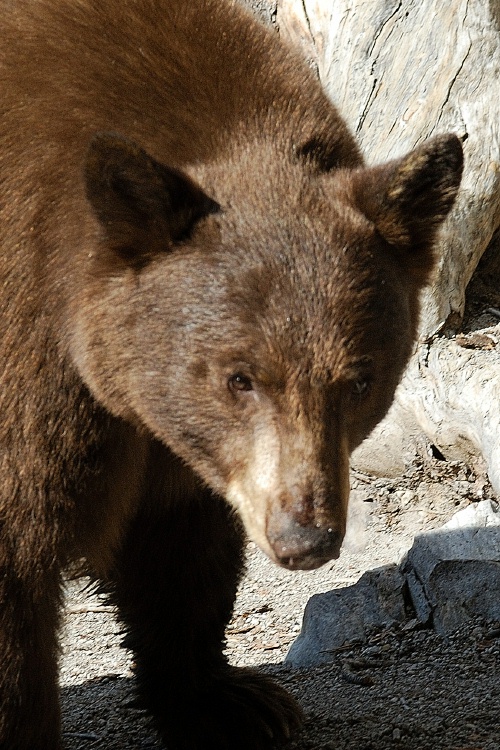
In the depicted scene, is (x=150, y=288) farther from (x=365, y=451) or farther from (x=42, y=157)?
(x=365, y=451)

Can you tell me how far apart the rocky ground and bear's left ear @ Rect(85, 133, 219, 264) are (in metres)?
2.63

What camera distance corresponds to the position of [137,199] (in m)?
4.09

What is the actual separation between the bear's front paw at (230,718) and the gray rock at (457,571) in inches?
45.0

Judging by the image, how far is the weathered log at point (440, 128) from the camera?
7.95 metres

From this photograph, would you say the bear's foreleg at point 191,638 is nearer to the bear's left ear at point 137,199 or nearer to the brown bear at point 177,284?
the brown bear at point 177,284

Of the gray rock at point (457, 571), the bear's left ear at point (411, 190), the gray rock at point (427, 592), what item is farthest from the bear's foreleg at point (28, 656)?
the gray rock at point (457, 571)

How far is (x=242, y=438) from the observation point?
4180 mm

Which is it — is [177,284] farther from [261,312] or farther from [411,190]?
[411,190]

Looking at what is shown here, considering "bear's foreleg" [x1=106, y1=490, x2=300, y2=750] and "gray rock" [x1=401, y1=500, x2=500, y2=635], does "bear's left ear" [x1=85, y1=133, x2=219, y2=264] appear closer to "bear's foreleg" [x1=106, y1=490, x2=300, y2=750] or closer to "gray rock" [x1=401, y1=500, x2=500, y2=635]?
"bear's foreleg" [x1=106, y1=490, x2=300, y2=750]

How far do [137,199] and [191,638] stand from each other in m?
2.66

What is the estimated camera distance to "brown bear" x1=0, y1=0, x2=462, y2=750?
405 centimetres

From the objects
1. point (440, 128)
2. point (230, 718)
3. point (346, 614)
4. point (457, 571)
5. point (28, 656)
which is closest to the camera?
point (28, 656)

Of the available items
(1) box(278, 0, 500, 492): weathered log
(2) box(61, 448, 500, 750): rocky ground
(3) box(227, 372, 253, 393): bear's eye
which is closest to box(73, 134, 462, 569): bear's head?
(3) box(227, 372, 253, 393): bear's eye

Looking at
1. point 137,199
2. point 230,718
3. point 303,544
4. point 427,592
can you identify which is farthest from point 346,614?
point 137,199
